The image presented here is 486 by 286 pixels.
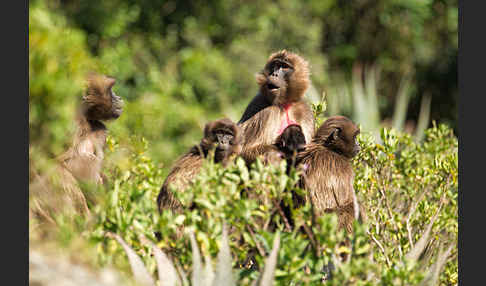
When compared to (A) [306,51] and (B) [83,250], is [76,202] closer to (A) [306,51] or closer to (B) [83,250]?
(B) [83,250]

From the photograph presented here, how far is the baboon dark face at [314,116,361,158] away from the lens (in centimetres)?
526

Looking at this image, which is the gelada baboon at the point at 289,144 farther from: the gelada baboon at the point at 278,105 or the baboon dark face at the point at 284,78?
the baboon dark face at the point at 284,78

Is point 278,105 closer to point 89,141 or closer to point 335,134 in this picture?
point 335,134

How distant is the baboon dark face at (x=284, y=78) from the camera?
6.16 m

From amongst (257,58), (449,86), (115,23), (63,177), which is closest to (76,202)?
(63,177)

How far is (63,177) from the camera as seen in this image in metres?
4.97

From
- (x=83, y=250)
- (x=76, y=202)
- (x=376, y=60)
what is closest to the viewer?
(x=83, y=250)

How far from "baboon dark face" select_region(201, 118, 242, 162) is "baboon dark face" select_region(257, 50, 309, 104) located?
96 cm

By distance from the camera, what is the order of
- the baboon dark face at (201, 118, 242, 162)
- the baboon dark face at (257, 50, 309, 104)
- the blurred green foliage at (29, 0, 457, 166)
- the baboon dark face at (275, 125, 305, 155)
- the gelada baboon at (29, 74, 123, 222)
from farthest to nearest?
the blurred green foliage at (29, 0, 457, 166), the baboon dark face at (257, 50, 309, 104), the baboon dark face at (201, 118, 242, 162), the baboon dark face at (275, 125, 305, 155), the gelada baboon at (29, 74, 123, 222)

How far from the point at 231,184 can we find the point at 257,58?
1133cm

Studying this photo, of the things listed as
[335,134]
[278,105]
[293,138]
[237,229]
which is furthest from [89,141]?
[237,229]

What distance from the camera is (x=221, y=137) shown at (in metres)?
5.27

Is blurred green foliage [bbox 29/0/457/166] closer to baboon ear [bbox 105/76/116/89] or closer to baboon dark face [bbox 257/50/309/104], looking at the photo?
baboon dark face [bbox 257/50/309/104]

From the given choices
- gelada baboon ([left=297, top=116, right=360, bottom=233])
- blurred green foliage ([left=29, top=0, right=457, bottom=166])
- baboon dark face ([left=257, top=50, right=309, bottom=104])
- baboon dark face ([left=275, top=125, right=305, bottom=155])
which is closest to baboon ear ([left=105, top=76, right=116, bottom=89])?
baboon dark face ([left=257, top=50, right=309, bottom=104])
